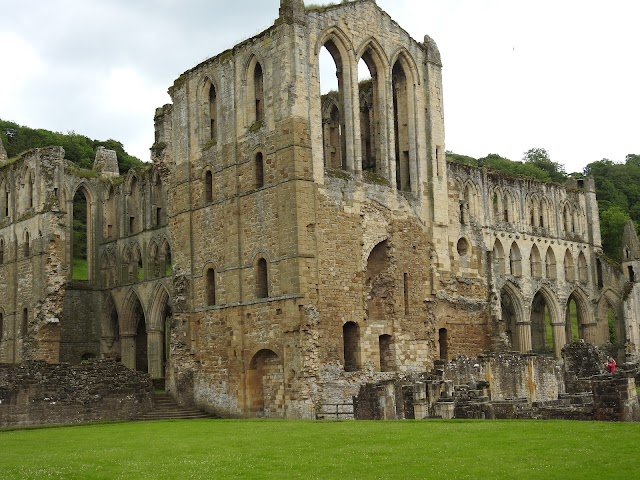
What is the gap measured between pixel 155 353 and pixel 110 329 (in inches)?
137

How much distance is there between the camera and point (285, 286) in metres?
29.5

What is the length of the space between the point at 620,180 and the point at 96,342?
44.0 m

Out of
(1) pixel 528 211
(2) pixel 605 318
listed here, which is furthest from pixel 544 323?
(1) pixel 528 211

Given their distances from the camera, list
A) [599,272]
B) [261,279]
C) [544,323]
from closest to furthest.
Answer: [261,279]
[599,272]
[544,323]

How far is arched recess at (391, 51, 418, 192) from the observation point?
34625mm

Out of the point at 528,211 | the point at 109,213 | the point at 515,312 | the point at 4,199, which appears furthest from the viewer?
the point at 528,211

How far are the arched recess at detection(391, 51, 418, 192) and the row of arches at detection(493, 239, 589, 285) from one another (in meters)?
13.7

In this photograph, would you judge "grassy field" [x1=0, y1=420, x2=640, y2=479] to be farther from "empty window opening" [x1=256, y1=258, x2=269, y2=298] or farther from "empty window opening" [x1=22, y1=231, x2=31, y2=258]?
"empty window opening" [x1=22, y1=231, x2=31, y2=258]

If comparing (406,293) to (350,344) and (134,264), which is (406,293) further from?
(134,264)

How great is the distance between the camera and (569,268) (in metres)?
51.0

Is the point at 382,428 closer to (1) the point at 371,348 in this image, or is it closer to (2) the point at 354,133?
(1) the point at 371,348

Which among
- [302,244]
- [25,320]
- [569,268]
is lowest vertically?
[25,320]

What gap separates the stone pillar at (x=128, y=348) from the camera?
141 feet

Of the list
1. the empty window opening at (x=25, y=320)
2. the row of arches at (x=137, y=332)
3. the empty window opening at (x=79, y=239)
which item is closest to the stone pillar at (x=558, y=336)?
the row of arches at (x=137, y=332)
